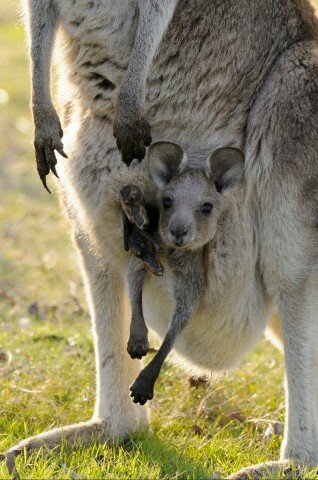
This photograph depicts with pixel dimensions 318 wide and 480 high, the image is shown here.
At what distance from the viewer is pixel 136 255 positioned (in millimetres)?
4109

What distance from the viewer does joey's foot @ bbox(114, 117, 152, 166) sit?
404cm

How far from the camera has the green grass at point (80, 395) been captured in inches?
158

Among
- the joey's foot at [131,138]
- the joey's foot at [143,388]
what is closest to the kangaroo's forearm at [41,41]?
the joey's foot at [131,138]

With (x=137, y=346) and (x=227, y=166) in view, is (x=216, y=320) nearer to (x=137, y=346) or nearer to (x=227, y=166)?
(x=137, y=346)

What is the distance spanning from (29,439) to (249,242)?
4.00ft

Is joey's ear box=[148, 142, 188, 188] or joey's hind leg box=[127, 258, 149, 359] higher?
joey's ear box=[148, 142, 188, 188]

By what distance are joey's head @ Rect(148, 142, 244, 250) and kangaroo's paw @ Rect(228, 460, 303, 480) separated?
90 centimetres

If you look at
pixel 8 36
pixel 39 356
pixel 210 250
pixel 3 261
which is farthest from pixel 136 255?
pixel 8 36

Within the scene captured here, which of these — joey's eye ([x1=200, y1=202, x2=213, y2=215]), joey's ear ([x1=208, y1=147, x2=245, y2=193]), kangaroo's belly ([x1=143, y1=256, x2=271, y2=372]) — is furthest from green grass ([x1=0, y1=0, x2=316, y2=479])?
joey's ear ([x1=208, y1=147, x2=245, y2=193])

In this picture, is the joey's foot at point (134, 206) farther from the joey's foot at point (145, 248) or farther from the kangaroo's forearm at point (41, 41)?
the kangaroo's forearm at point (41, 41)

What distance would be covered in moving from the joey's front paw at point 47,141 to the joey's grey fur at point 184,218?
41 centimetres

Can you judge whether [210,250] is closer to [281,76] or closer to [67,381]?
[281,76]

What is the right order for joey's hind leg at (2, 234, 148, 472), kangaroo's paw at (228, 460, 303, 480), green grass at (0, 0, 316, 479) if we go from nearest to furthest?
kangaroo's paw at (228, 460, 303, 480)
green grass at (0, 0, 316, 479)
joey's hind leg at (2, 234, 148, 472)

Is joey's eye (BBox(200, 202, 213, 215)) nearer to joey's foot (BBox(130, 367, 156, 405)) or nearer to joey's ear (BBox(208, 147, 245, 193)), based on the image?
joey's ear (BBox(208, 147, 245, 193))
